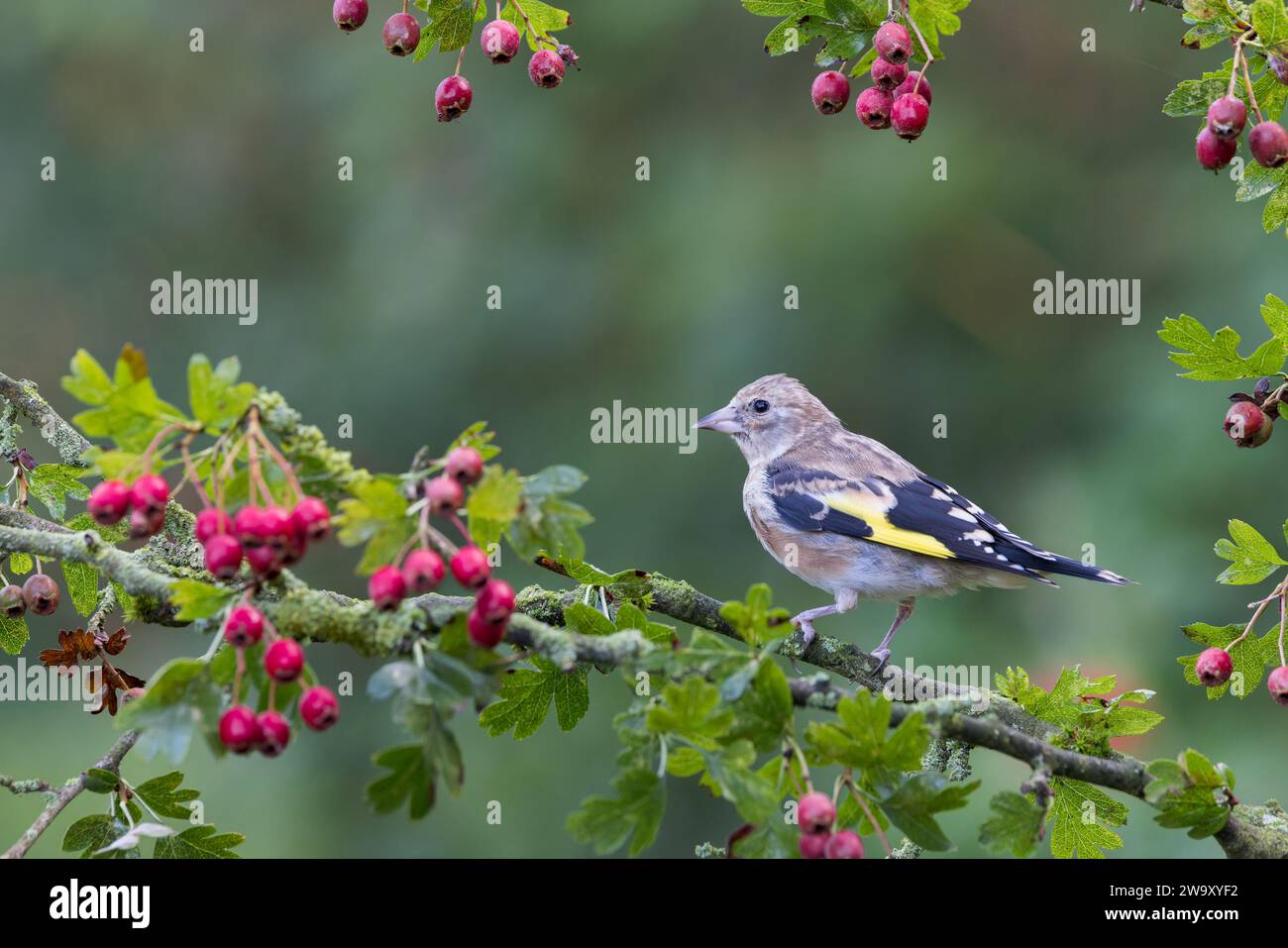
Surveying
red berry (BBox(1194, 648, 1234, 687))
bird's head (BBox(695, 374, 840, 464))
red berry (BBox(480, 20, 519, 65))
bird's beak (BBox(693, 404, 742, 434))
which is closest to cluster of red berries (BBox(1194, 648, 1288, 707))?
red berry (BBox(1194, 648, 1234, 687))

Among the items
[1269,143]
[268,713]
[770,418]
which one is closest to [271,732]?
[268,713]

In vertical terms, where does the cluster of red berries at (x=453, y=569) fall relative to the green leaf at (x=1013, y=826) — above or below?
above

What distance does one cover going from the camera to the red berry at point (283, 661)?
6.09 feet

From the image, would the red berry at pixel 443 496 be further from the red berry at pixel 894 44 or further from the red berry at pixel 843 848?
the red berry at pixel 894 44

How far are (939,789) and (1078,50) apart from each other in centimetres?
624

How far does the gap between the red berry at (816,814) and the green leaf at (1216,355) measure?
3.74ft

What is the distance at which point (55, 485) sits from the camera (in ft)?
9.49

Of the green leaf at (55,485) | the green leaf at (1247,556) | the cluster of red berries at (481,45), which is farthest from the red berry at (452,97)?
the green leaf at (1247,556)

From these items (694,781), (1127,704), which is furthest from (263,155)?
(1127,704)

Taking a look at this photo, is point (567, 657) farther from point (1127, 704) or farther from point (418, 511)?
point (1127, 704)

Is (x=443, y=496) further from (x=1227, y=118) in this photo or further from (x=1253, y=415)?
(x=1253, y=415)

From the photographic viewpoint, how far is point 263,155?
26.8 ft

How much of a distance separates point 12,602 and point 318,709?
117 cm

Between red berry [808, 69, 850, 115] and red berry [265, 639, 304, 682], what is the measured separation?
5.11 ft
